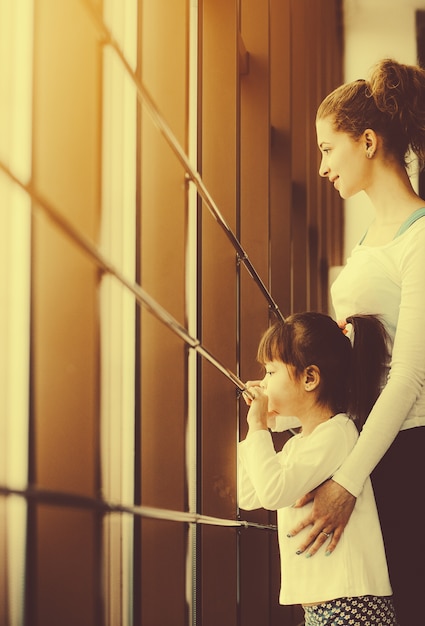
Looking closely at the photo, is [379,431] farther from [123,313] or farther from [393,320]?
[123,313]

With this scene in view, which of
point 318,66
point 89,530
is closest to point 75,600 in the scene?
point 89,530

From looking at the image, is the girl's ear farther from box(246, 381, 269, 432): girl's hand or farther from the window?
the window

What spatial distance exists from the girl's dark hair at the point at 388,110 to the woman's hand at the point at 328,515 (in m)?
0.69

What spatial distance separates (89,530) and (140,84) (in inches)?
24.3

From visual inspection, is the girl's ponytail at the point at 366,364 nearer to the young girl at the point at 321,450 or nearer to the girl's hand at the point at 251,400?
the young girl at the point at 321,450

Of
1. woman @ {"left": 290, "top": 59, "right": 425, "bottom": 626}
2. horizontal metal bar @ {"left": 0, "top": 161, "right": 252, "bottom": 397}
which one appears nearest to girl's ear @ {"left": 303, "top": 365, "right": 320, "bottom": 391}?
woman @ {"left": 290, "top": 59, "right": 425, "bottom": 626}

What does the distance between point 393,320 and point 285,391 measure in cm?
25

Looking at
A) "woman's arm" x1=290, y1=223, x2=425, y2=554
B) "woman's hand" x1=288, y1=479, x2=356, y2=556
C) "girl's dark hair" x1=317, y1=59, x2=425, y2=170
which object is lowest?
"woman's hand" x1=288, y1=479, x2=356, y2=556

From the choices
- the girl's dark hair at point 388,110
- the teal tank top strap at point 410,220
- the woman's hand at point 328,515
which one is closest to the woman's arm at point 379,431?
the woman's hand at point 328,515

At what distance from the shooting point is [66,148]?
931 millimetres

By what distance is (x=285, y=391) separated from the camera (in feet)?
5.58

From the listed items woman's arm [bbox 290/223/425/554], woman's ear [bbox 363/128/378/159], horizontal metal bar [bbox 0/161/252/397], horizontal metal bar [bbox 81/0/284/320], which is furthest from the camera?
woman's ear [bbox 363/128/378/159]

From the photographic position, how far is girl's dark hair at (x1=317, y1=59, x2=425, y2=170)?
184 cm

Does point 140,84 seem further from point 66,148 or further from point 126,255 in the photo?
point 66,148
